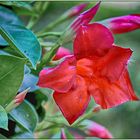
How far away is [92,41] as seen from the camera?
1.96ft

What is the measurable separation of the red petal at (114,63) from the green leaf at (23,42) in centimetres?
9

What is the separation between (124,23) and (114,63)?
0.32ft

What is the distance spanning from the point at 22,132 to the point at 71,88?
160 mm

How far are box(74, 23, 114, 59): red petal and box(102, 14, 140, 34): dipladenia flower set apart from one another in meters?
0.09

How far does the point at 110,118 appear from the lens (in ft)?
9.68

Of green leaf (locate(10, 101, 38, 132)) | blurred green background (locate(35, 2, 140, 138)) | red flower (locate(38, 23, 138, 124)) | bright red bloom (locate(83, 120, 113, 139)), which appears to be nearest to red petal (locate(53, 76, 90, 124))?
red flower (locate(38, 23, 138, 124))

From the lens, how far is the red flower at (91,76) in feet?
1.93

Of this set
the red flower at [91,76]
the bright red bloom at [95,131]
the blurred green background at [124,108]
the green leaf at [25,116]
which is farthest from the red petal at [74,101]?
the blurred green background at [124,108]

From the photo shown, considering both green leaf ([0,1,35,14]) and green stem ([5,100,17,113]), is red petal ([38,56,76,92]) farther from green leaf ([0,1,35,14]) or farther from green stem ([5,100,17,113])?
green leaf ([0,1,35,14])

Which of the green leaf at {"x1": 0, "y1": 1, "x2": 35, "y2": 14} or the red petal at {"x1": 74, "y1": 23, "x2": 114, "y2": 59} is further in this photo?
the green leaf at {"x1": 0, "y1": 1, "x2": 35, "y2": 14}

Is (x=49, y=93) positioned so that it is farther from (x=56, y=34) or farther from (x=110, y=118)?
(x=110, y=118)

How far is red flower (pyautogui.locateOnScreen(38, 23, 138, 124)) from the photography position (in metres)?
0.59

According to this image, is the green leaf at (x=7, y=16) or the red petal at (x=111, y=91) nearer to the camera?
the red petal at (x=111, y=91)

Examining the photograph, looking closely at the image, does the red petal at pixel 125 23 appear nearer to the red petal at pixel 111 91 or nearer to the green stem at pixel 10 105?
the red petal at pixel 111 91
